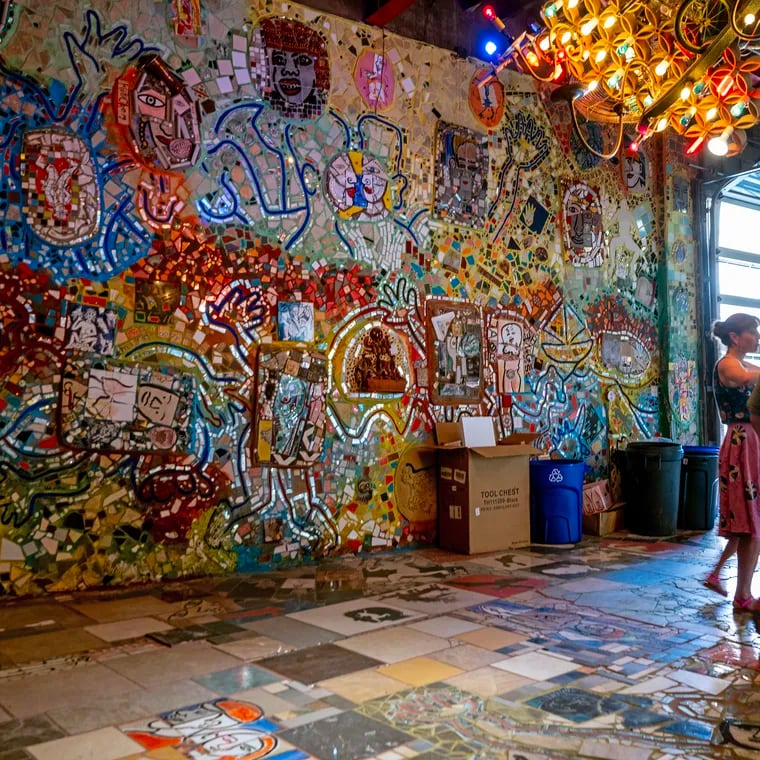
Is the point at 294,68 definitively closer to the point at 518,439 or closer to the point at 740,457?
the point at 518,439

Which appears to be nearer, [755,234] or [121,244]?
[121,244]

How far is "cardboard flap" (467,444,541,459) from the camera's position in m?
5.73

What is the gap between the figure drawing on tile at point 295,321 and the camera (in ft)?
17.6

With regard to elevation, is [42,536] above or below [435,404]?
below

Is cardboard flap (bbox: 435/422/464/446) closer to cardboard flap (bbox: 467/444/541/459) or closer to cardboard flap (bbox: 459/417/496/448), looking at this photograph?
cardboard flap (bbox: 459/417/496/448)

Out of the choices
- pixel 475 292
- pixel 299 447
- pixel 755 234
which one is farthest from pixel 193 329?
pixel 755 234

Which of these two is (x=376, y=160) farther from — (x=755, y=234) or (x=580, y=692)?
(x=755, y=234)

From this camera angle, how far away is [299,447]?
5395mm

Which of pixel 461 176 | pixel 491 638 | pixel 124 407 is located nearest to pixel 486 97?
pixel 461 176

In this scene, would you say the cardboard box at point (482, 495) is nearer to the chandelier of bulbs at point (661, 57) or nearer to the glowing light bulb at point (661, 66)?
the chandelier of bulbs at point (661, 57)

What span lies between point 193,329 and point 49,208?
1.10 m

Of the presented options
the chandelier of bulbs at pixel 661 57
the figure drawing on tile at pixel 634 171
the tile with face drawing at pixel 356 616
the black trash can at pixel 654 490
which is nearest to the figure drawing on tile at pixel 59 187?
the tile with face drawing at pixel 356 616

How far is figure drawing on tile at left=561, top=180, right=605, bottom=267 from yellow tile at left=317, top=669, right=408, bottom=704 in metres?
5.00

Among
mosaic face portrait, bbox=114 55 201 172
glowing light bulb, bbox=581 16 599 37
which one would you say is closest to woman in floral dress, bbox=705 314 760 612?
glowing light bulb, bbox=581 16 599 37
